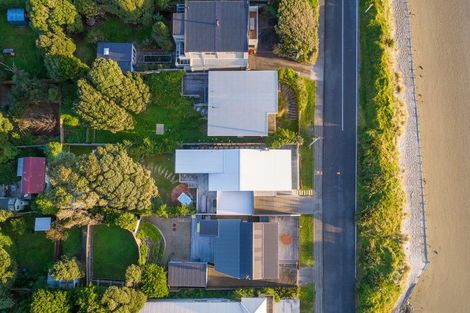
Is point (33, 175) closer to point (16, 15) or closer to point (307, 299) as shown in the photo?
point (16, 15)

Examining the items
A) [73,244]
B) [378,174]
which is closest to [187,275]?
[73,244]

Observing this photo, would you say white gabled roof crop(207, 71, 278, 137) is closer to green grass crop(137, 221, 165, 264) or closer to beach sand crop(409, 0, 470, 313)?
green grass crop(137, 221, 165, 264)

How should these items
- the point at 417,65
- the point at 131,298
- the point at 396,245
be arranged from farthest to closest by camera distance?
the point at 417,65
the point at 396,245
the point at 131,298

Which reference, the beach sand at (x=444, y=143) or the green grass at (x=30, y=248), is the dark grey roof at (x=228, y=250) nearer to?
the green grass at (x=30, y=248)

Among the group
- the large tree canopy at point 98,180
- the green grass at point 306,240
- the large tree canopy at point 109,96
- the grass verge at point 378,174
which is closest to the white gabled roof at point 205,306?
the green grass at point 306,240

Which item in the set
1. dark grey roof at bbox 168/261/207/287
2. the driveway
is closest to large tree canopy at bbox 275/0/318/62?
the driveway

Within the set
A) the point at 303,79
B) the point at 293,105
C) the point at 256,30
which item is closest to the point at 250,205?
the point at 293,105

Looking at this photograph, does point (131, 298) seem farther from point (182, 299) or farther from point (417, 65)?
point (417, 65)
